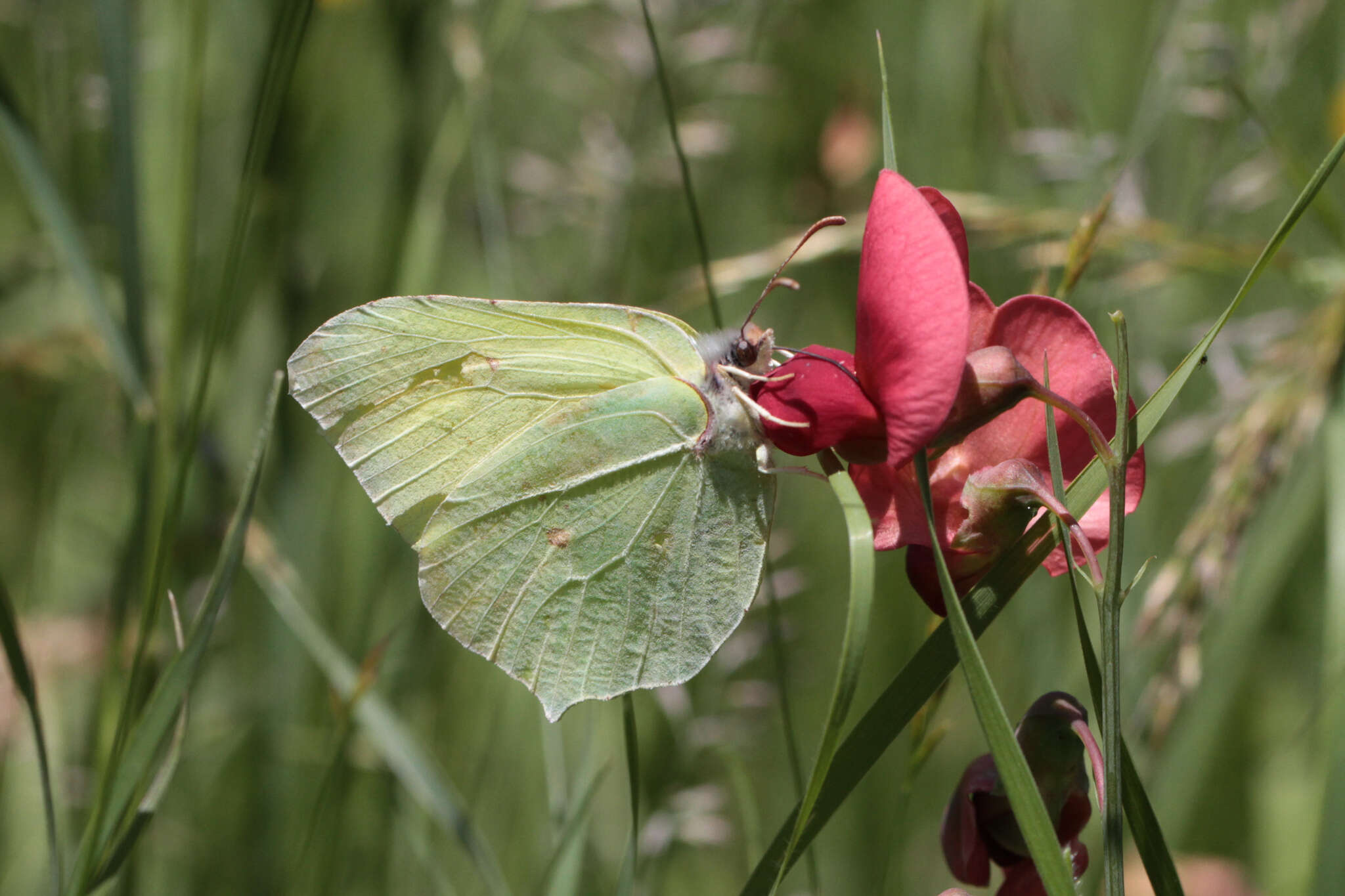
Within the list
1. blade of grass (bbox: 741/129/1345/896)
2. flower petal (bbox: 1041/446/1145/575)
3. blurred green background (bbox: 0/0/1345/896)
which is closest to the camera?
blade of grass (bbox: 741/129/1345/896)

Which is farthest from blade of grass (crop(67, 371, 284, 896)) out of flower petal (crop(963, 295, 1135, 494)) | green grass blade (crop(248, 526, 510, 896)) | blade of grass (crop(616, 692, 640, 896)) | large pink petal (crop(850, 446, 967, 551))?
flower petal (crop(963, 295, 1135, 494))

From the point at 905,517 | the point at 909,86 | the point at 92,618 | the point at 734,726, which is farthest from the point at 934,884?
the point at 909,86

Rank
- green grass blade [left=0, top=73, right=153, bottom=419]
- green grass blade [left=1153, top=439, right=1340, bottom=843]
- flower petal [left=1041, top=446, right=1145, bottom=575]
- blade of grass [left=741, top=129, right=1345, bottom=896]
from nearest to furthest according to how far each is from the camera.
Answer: blade of grass [left=741, top=129, right=1345, bottom=896], flower petal [left=1041, top=446, right=1145, bottom=575], green grass blade [left=0, top=73, right=153, bottom=419], green grass blade [left=1153, top=439, right=1340, bottom=843]

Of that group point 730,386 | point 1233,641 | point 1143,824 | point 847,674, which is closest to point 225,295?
point 730,386

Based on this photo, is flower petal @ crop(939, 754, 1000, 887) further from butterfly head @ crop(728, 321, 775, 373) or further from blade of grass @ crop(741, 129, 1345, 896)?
butterfly head @ crop(728, 321, 775, 373)

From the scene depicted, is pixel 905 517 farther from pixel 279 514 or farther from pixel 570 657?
pixel 279 514

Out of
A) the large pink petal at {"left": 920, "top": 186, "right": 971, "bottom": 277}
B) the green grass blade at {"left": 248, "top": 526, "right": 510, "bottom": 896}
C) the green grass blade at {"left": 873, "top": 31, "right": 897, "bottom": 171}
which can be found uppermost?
the green grass blade at {"left": 873, "top": 31, "right": 897, "bottom": 171}

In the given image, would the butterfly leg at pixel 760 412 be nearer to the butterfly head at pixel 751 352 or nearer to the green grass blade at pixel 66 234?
the butterfly head at pixel 751 352
